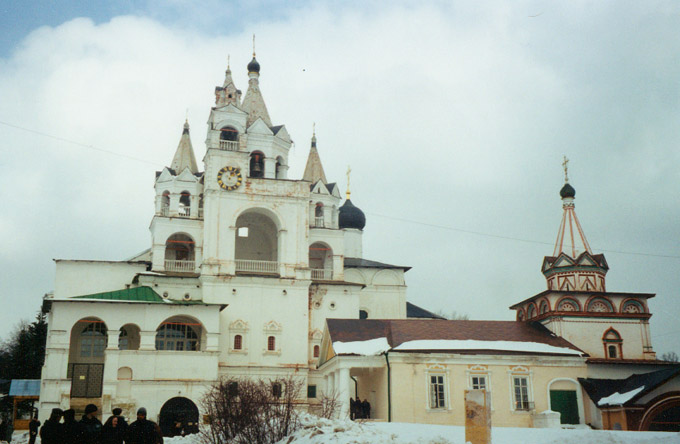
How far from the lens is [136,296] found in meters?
35.4

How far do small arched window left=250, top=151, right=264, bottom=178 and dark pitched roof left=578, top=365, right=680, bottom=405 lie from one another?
2049cm

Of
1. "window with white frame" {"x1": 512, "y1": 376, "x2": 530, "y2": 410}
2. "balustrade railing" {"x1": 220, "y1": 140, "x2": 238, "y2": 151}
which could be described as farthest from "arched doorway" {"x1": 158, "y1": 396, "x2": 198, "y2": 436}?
"window with white frame" {"x1": 512, "y1": 376, "x2": 530, "y2": 410}

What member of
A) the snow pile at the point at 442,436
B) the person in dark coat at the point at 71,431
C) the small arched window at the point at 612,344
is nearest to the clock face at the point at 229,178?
the small arched window at the point at 612,344

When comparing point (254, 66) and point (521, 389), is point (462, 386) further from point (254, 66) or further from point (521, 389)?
point (254, 66)

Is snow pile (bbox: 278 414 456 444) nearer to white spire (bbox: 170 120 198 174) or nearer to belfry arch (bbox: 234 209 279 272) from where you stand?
belfry arch (bbox: 234 209 279 272)

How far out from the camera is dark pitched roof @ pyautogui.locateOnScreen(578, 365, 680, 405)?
27.8m

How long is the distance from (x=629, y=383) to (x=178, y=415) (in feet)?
63.9

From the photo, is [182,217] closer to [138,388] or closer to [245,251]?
[245,251]

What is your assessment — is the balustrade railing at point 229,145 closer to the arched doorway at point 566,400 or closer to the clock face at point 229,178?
the clock face at point 229,178

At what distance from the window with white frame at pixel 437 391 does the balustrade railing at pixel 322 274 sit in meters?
13.7

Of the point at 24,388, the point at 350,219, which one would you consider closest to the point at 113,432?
the point at 24,388

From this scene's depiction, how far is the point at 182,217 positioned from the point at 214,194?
120 inches

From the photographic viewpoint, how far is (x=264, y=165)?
41750mm

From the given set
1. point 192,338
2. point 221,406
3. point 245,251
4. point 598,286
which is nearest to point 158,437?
point 221,406
